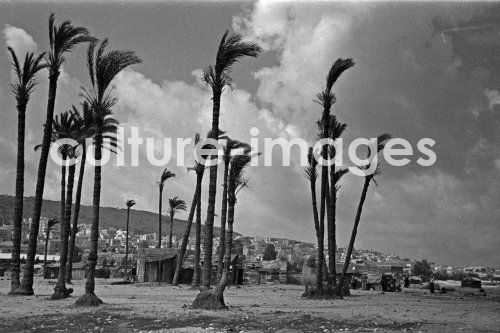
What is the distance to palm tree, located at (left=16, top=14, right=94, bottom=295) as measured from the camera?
23312mm

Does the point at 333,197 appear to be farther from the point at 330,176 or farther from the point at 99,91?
the point at 99,91

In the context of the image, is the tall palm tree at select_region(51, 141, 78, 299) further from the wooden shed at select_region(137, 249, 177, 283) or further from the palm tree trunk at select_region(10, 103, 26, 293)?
the wooden shed at select_region(137, 249, 177, 283)

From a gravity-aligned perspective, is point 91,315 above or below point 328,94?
below

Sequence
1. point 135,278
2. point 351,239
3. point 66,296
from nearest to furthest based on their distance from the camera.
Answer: point 66,296 → point 351,239 → point 135,278

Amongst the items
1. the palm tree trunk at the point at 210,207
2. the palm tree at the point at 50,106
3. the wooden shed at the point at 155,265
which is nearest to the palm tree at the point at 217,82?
the palm tree trunk at the point at 210,207

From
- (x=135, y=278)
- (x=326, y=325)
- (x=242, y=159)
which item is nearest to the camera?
(x=326, y=325)

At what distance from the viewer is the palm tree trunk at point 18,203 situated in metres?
24.2

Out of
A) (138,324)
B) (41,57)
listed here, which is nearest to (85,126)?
(41,57)

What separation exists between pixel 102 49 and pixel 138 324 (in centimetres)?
1183

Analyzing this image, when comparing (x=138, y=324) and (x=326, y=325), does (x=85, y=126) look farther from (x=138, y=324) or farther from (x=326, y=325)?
(x=326, y=325)

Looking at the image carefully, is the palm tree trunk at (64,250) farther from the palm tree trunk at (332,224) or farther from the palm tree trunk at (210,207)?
the palm tree trunk at (332,224)

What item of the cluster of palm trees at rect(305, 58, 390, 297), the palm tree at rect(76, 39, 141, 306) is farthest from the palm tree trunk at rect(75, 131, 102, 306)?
the cluster of palm trees at rect(305, 58, 390, 297)

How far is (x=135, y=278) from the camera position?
4944 cm

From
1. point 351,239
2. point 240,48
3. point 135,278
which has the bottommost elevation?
point 135,278
